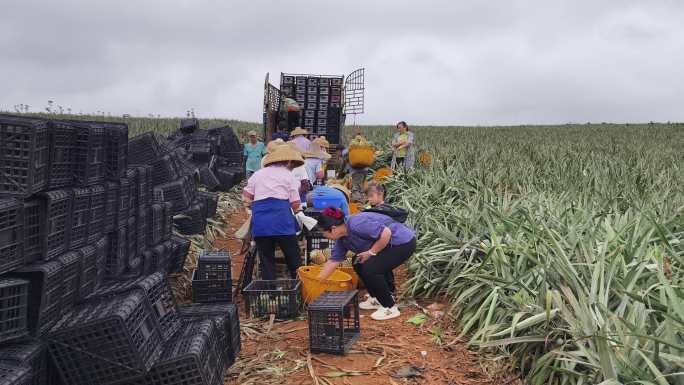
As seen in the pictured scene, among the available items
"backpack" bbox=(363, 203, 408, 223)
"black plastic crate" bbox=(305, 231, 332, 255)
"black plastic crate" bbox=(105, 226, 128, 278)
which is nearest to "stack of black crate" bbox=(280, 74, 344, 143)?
"black plastic crate" bbox=(305, 231, 332, 255)

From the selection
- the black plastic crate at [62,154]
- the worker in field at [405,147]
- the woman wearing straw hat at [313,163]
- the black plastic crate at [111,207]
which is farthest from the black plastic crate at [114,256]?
the worker in field at [405,147]

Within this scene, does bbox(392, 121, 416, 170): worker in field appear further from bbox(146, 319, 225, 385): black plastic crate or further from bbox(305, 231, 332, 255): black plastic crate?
bbox(146, 319, 225, 385): black plastic crate

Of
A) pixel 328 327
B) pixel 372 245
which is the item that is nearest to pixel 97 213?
pixel 328 327

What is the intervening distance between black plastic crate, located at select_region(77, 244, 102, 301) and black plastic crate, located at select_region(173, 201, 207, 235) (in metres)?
4.27

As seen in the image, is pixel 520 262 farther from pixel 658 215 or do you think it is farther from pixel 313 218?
pixel 313 218

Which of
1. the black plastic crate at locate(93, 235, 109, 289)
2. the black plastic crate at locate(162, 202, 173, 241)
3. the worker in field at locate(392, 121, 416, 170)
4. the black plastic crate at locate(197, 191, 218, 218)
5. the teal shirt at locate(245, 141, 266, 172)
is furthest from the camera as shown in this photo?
the worker in field at locate(392, 121, 416, 170)

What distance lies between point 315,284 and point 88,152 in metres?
2.55

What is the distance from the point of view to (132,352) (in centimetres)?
343

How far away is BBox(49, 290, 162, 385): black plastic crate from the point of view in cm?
342

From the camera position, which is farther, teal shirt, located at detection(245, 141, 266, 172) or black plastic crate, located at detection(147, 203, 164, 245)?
teal shirt, located at detection(245, 141, 266, 172)

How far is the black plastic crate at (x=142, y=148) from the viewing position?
27.5ft

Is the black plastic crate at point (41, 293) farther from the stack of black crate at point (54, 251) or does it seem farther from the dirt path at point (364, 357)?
the dirt path at point (364, 357)

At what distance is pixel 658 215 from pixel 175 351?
203 inches

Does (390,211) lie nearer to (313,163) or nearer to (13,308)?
(13,308)
